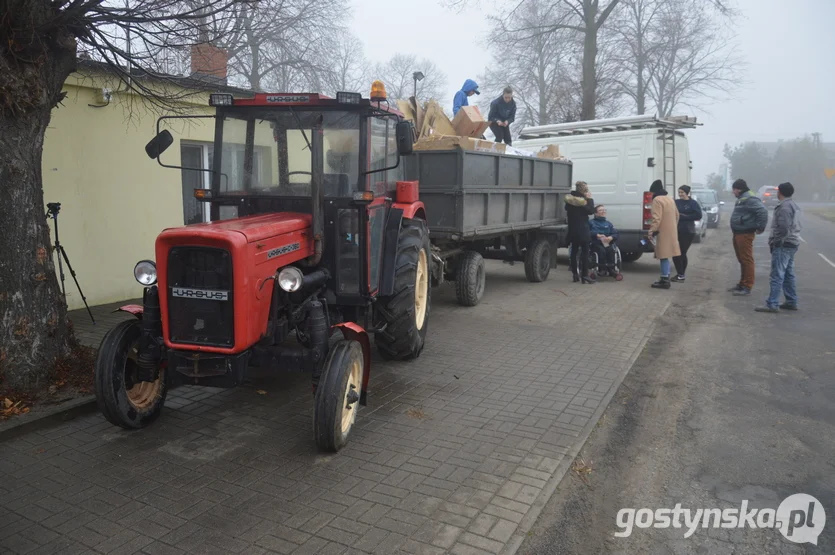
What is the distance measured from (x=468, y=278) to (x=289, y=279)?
5227 millimetres

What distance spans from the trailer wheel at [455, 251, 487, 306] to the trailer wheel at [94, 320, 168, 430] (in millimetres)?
5238

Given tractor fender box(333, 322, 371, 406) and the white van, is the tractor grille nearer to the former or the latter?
tractor fender box(333, 322, 371, 406)

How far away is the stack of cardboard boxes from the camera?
8.42 m

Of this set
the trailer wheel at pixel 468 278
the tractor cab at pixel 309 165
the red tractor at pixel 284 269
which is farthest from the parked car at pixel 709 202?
the tractor cab at pixel 309 165

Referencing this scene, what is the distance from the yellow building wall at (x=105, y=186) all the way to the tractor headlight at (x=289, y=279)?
4.63m

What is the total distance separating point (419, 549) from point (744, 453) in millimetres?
2697

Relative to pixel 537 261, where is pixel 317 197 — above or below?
above

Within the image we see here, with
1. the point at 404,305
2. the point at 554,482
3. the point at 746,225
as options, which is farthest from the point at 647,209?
the point at 554,482

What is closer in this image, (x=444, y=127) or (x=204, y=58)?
(x=204, y=58)

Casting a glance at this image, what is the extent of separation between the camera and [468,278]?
9.39m

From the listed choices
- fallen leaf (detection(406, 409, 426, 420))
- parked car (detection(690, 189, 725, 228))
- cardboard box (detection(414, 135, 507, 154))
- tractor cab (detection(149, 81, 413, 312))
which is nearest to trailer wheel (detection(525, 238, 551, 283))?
cardboard box (detection(414, 135, 507, 154))

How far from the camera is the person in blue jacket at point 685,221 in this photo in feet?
39.4

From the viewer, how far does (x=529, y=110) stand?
34.4 metres

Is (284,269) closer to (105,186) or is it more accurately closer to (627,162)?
(105,186)
